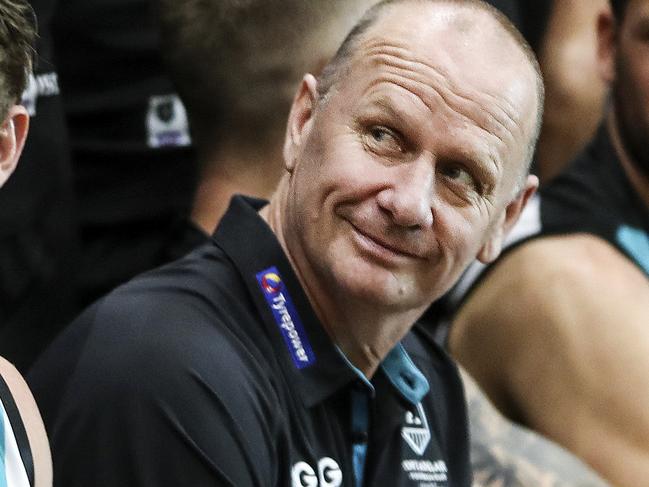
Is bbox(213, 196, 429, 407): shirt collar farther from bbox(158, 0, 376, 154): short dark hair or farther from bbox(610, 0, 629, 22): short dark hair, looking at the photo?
bbox(610, 0, 629, 22): short dark hair

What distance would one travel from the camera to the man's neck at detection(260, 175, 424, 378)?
231cm

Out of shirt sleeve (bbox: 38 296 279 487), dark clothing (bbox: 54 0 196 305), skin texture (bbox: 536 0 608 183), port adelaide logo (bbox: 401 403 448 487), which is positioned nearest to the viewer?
shirt sleeve (bbox: 38 296 279 487)

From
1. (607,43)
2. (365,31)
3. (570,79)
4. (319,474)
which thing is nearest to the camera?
(319,474)

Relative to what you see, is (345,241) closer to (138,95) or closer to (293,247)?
(293,247)

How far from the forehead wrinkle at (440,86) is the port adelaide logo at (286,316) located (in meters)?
0.35

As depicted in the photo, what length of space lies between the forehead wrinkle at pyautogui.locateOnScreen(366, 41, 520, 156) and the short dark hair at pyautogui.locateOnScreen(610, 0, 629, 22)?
3.39ft

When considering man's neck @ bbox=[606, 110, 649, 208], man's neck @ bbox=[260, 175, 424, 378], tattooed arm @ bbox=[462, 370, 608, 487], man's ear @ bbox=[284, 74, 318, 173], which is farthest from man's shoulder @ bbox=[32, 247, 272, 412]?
man's neck @ bbox=[606, 110, 649, 208]

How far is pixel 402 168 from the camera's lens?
224cm

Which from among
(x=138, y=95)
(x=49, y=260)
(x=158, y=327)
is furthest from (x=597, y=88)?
(x=158, y=327)

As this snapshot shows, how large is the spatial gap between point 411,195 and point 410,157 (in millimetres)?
73

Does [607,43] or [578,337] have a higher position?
[607,43]

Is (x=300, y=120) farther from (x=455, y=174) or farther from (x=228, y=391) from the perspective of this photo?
(x=228, y=391)

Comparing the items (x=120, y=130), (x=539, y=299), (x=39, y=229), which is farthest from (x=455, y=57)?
(x=120, y=130)

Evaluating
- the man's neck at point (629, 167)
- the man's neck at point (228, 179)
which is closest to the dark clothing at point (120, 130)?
the man's neck at point (228, 179)
